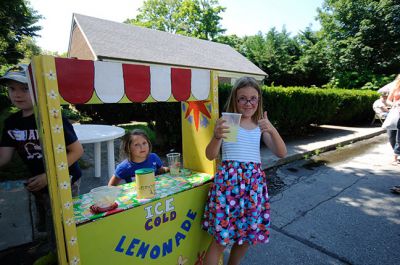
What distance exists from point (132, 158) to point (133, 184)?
387 millimetres

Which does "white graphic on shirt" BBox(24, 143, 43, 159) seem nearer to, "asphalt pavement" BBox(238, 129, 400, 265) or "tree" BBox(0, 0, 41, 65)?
"asphalt pavement" BBox(238, 129, 400, 265)

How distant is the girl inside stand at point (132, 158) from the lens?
87.3 inches

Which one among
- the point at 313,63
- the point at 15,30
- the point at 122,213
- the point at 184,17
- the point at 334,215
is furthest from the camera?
the point at 184,17

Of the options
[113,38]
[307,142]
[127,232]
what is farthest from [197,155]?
[113,38]

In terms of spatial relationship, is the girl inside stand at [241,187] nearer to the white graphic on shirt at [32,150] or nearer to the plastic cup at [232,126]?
the plastic cup at [232,126]

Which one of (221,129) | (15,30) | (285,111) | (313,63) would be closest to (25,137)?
(221,129)

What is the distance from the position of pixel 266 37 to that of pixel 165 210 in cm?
3256

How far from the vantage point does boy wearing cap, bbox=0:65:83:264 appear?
66.2 inches

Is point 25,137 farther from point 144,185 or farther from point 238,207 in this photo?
point 238,207

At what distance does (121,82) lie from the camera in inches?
53.5

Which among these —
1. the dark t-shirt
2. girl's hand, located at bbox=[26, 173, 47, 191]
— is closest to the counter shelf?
girl's hand, located at bbox=[26, 173, 47, 191]

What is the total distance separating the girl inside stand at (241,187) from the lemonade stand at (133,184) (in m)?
0.19

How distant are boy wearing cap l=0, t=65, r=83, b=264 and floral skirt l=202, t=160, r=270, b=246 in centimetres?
104

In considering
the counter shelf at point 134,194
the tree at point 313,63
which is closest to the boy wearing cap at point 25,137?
the counter shelf at point 134,194
